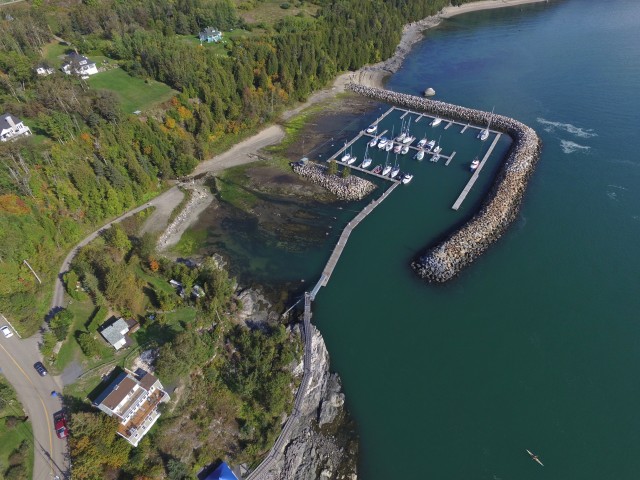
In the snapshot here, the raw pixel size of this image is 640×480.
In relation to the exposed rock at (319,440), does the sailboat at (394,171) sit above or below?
above

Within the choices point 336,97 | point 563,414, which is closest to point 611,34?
point 336,97

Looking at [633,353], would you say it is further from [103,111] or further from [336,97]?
[103,111]

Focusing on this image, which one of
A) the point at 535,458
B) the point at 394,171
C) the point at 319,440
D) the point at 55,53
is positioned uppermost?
the point at 55,53

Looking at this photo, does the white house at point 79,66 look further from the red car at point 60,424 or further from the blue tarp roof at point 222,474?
the blue tarp roof at point 222,474

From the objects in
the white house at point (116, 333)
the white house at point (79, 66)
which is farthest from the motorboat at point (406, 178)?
the white house at point (79, 66)

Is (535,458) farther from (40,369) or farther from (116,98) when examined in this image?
(116,98)

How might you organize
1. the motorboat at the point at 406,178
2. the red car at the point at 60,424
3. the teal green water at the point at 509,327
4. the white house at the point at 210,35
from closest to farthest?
1. the red car at the point at 60,424
2. the teal green water at the point at 509,327
3. the motorboat at the point at 406,178
4. the white house at the point at 210,35

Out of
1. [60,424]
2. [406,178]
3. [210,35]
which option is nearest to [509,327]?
[406,178]

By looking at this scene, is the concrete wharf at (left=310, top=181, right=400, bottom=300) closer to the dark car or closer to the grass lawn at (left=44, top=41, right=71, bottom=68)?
the dark car
